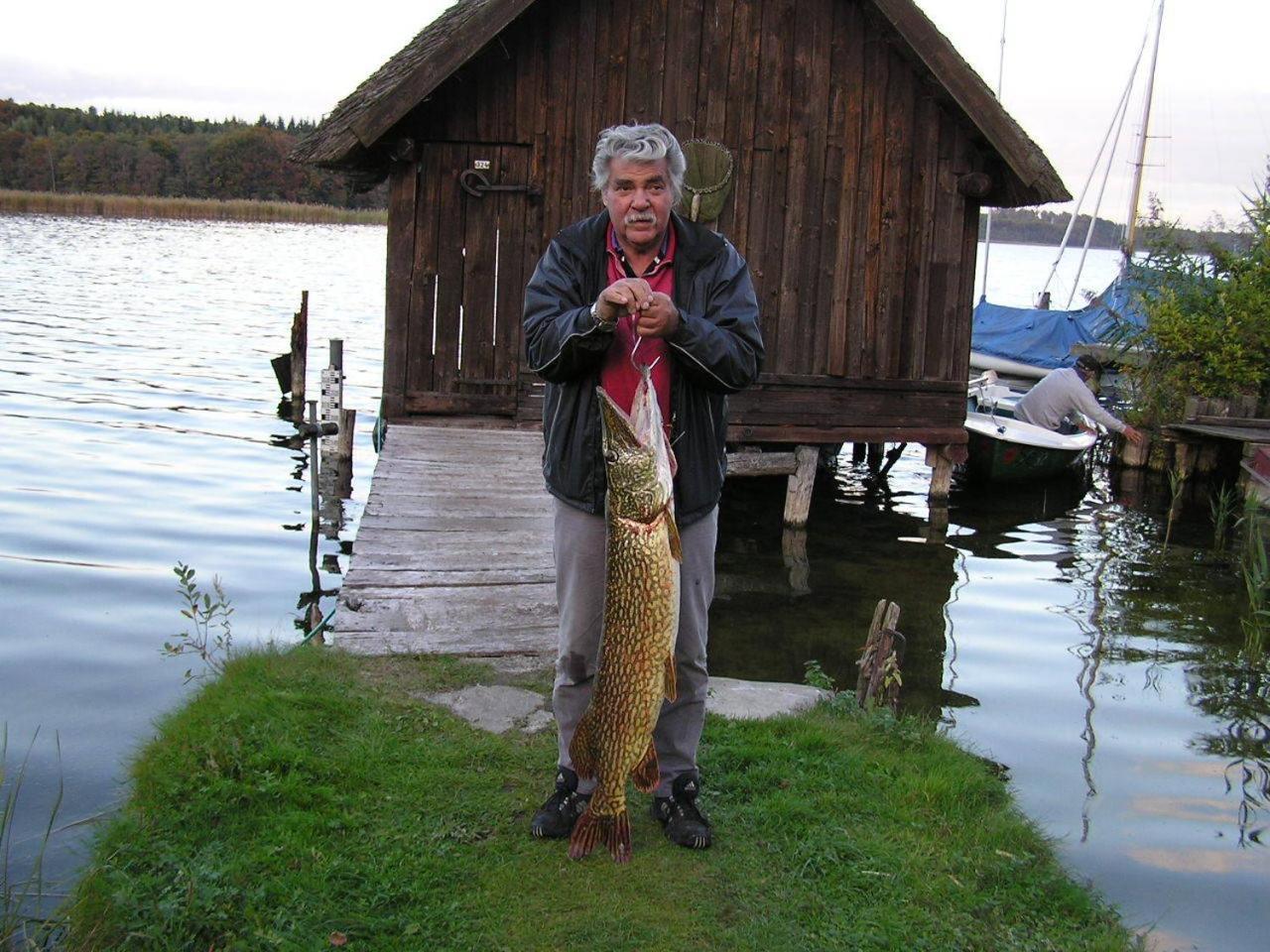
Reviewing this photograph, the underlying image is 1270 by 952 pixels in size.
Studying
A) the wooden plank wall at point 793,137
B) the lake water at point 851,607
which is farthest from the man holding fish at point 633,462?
the wooden plank wall at point 793,137

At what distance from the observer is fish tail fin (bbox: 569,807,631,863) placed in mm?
4327

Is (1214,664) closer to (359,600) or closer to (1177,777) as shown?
(1177,777)

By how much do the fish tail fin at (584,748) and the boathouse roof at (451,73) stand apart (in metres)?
7.79

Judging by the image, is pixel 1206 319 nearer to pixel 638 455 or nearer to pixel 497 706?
pixel 497 706

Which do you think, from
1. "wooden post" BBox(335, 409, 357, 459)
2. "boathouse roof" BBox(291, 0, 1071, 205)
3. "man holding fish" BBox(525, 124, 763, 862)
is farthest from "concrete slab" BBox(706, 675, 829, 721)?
"wooden post" BBox(335, 409, 357, 459)

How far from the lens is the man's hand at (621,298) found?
156 inches

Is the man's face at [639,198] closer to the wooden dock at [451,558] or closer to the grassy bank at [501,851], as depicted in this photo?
the grassy bank at [501,851]

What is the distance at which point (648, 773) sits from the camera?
14.2ft

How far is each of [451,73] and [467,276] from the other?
2006 millimetres

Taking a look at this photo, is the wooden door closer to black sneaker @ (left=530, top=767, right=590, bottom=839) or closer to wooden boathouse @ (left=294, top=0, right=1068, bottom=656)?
wooden boathouse @ (left=294, top=0, right=1068, bottom=656)

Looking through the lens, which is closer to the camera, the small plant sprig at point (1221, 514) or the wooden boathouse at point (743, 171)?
the wooden boathouse at point (743, 171)

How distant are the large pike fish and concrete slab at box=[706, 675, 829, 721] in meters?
1.76

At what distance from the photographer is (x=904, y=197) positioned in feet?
42.7

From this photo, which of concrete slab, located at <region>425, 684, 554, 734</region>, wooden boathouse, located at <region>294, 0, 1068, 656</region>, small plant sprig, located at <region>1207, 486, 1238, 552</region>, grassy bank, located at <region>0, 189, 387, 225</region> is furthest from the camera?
grassy bank, located at <region>0, 189, 387, 225</region>
